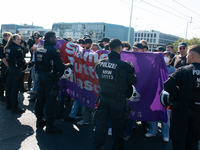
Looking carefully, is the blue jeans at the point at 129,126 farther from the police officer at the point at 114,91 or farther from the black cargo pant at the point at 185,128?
the black cargo pant at the point at 185,128

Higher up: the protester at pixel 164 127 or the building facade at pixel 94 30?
the building facade at pixel 94 30

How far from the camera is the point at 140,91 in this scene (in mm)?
4035

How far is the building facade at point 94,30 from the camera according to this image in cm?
7425

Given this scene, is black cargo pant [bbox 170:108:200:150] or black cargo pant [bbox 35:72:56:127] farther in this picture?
black cargo pant [bbox 35:72:56:127]

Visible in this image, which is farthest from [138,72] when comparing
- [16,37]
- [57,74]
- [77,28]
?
[77,28]

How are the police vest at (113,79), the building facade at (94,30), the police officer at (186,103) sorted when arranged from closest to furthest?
the police officer at (186,103)
the police vest at (113,79)
the building facade at (94,30)

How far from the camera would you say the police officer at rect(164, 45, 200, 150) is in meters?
2.85

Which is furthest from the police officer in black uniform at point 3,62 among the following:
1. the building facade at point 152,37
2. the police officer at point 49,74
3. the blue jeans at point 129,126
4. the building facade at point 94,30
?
the building facade at point 152,37

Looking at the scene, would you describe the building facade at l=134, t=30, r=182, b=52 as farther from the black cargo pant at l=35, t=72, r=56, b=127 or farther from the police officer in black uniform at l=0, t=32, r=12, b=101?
the black cargo pant at l=35, t=72, r=56, b=127

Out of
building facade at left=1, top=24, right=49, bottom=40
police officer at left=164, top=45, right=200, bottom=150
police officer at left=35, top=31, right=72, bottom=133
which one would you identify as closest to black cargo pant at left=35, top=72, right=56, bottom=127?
police officer at left=35, top=31, right=72, bottom=133

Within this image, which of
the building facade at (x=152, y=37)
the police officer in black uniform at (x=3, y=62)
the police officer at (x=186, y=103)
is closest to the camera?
the police officer at (x=186, y=103)

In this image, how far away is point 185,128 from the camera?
2916 mm

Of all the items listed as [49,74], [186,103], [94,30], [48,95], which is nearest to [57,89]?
[48,95]

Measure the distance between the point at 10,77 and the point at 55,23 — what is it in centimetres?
9102
